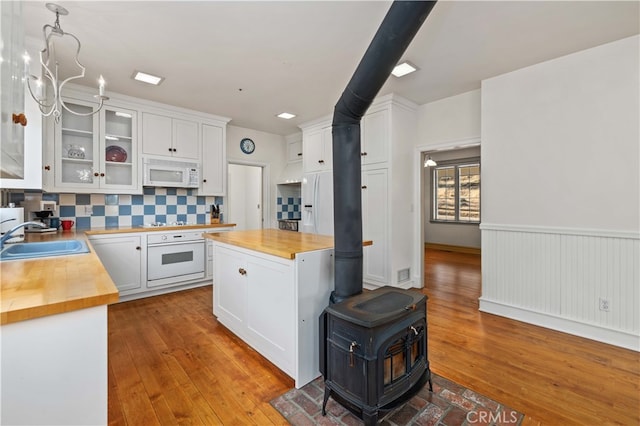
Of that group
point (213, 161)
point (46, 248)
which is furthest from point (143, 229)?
point (213, 161)

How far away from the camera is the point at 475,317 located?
3039mm

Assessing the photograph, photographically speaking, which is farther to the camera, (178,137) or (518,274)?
(178,137)

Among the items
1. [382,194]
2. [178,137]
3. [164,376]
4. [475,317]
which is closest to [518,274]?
[475,317]

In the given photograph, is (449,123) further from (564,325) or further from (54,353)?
(54,353)

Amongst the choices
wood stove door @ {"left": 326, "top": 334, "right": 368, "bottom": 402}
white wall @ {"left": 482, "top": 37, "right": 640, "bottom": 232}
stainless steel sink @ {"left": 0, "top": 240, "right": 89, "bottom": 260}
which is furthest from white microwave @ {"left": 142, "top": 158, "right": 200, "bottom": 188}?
white wall @ {"left": 482, "top": 37, "right": 640, "bottom": 232}

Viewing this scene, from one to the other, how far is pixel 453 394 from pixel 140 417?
6.20 feet

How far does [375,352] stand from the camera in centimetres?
142

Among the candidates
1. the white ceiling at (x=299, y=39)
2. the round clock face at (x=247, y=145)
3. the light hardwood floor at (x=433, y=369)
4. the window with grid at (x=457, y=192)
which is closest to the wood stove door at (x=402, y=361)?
the light hardwood floor at (x=433, y=369)

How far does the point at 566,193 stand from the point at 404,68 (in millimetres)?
1984

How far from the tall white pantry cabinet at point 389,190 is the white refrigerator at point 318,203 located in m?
0.66

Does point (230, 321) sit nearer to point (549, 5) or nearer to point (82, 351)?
point (82, 351)

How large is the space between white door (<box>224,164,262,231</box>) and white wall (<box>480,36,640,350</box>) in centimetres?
462

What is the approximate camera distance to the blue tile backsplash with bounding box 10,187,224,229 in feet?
11.5

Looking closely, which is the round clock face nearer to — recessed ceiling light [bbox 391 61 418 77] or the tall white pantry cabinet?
the tall white pantry cabinet
